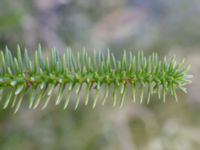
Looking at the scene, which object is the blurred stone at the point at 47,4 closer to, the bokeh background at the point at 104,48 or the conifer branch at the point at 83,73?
the bokeh background at the point at 104,48

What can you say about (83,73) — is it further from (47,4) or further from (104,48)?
(104,48)

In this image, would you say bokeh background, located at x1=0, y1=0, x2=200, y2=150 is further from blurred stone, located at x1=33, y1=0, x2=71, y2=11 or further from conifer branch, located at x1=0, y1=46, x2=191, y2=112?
conifer branch, located at x1=0, y1=46, x2=191, y2=112

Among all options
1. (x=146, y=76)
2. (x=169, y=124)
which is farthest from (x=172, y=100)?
(x=146, y=76)

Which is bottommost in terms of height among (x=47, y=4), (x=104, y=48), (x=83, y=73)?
(x=83, y=73)

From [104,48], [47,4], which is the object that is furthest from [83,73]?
[104,48]

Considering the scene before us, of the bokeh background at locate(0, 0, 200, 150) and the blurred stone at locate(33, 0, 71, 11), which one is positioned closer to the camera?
the bokeh background at locate(0, 0, 200, 150)

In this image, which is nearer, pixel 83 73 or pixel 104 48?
pixel 83 73

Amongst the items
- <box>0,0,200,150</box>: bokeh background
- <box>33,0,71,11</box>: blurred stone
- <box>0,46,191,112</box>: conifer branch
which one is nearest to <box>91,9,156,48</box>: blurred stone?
<box>0,0,200,150</box>: bokeh background

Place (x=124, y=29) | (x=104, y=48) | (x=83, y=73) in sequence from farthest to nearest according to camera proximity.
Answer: (x=124, y=29) → (x=104, y=48) → (x=83, y=73)

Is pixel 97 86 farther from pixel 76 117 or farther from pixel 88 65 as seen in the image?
pixel 76 117
